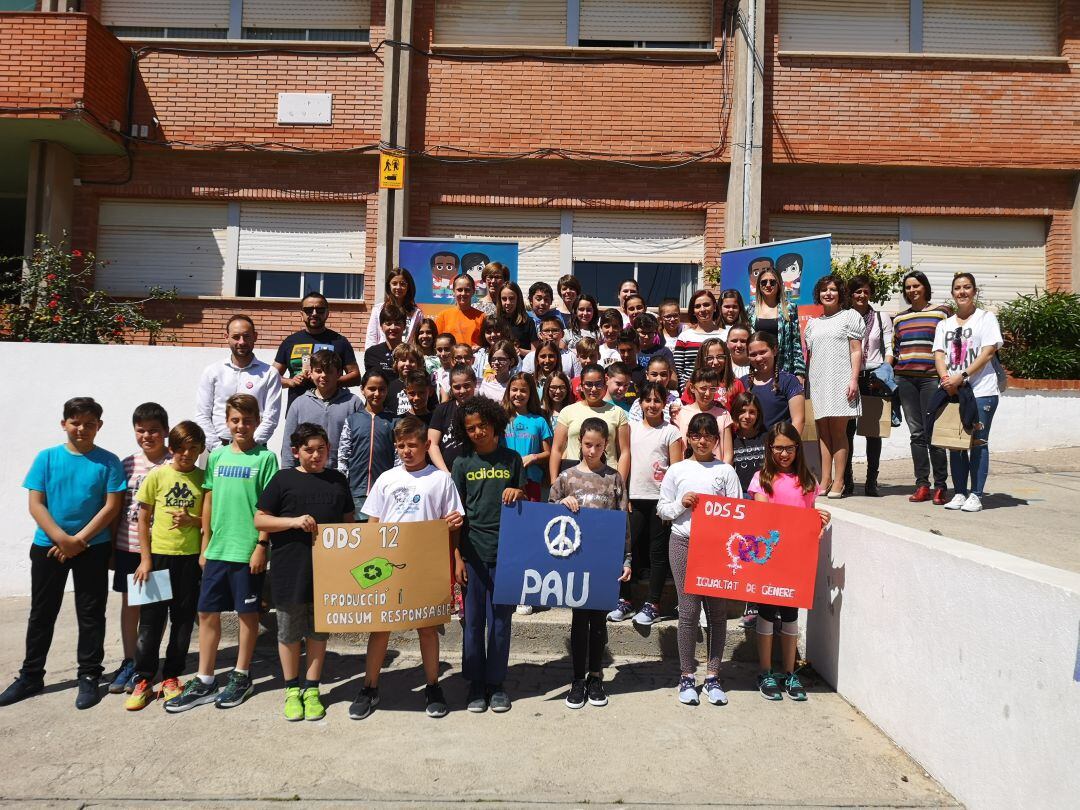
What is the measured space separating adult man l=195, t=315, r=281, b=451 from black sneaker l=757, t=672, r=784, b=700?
12.7 feet

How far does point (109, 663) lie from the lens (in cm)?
536

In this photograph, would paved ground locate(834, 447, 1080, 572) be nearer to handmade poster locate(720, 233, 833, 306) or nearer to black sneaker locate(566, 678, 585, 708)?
handmade poster locate(720, 233, 833, 306)

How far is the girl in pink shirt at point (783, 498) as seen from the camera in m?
4.68

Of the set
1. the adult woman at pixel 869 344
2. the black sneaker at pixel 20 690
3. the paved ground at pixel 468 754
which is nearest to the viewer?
the paved ground at pixel 468 754

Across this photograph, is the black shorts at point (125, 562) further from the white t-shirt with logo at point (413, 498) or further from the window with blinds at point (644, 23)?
the window with blinds at point (644, 23)

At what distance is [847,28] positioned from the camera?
495 inches

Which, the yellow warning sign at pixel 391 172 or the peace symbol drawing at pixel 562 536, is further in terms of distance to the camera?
the yellow warning sign at pixel 391 172

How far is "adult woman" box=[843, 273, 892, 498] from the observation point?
7.13 m

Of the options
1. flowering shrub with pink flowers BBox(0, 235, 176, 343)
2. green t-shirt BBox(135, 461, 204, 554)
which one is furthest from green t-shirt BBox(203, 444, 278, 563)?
flowering shrub with pink flowers BBox(0, 235, 176, 343)

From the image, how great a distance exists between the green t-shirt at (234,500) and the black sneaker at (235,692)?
2.29 ft

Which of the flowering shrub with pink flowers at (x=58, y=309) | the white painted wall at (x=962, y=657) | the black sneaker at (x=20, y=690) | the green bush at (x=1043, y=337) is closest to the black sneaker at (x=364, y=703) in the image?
the black sneaker at (x=20, y=690)

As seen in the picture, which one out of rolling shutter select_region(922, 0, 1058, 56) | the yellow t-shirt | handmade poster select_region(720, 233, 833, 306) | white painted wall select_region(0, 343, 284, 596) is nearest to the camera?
the yellow t-shirt

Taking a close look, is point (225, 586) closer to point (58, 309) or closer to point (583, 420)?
point (583, 420)

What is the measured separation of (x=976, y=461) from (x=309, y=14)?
1170 centimetres
